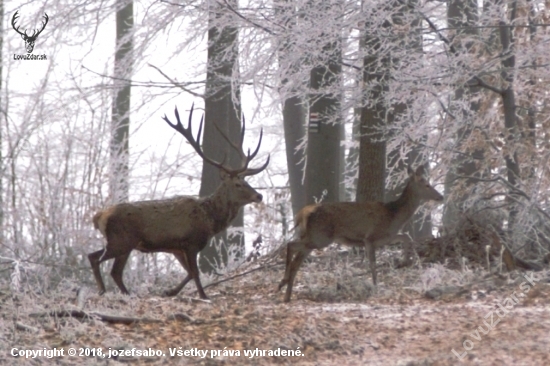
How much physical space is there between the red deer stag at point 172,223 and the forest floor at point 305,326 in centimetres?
62

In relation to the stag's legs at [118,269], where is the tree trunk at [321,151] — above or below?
above

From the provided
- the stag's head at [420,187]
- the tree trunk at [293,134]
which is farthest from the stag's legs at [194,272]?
the tree trunk at [293,134]

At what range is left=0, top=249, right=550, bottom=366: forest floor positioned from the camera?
20.4 ft

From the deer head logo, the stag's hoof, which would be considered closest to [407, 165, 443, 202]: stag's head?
the stag's hoof

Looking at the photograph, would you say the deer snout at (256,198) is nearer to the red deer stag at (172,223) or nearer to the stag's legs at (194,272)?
the red deer stag at (172,223)

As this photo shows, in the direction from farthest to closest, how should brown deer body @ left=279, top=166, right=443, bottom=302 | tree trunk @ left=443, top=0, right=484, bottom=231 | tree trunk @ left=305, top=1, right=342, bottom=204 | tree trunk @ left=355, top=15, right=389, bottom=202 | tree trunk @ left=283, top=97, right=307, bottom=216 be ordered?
tree trunk @ left=283, top=97, right=307, bottom=216 → tree trunk @ left=305, top=1, right=342, bottom=204 → tree trunk @ left=355, top=15, right=389, bottom=202 → tree trunk @ left=443, top=0, right=484, bottom=231 → brown deer body @ left=279, top=166, right=443, bottom=302

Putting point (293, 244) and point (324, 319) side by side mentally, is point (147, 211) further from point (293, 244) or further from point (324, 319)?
point (324, 319)

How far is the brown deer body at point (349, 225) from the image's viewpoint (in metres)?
9.48

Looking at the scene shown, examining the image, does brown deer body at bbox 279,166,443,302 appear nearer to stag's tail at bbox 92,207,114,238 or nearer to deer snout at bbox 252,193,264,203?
deer snout at bbox 252,193,264,203

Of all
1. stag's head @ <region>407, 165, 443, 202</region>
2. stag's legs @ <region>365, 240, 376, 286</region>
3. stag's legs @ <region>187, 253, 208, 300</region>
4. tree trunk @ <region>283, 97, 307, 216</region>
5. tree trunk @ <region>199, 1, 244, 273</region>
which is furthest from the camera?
tree trunk @ <region>283, 97, 307, 216</region>

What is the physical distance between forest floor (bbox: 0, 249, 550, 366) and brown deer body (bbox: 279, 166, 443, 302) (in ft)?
1.42

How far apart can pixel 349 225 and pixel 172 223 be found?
1.90 m

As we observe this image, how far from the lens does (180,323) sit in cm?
720

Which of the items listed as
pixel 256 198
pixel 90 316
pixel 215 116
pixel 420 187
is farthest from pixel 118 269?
pixel 215 116
